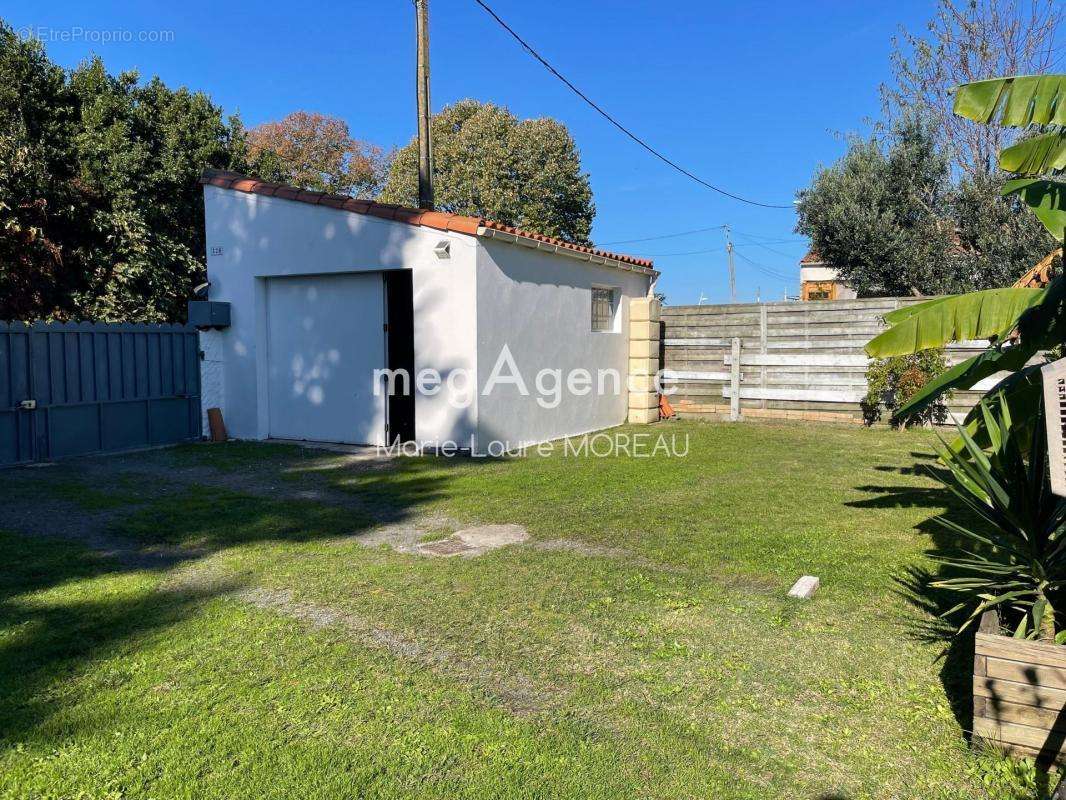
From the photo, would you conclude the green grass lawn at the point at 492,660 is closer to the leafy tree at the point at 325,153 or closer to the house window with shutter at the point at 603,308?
the house window with shutter at the point at 603,308

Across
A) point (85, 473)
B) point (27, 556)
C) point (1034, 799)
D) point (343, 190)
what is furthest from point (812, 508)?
point (343, 190)

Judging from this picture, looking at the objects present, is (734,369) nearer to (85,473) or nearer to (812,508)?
(812,508)

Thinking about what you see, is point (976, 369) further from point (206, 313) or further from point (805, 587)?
point (206, 313)

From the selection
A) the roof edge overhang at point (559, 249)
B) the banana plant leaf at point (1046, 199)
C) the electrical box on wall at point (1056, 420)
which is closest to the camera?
the electrical box on wall at point (1056, 420)

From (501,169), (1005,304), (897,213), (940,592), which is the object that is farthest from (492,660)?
(501,169)

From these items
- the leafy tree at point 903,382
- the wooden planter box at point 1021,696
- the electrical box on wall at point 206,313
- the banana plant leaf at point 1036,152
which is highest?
the banana plant leaf at point 1036,152

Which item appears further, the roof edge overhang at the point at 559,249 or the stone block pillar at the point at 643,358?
the stone block pillar at the point at 643,358

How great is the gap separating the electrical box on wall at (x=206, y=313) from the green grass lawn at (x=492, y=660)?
5177mm

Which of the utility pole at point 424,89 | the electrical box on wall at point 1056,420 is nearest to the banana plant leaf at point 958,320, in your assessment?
the electrical box on wall at point 1056,420

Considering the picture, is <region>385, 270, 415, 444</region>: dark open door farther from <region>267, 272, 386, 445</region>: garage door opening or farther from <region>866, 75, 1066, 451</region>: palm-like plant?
<region>866, 75, 1066, 451</region>: palm-like plant

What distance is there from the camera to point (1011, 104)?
5.01 meters

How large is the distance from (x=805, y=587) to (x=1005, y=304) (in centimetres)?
237

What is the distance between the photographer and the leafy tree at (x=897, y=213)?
56.6 ft

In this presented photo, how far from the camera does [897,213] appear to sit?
17734 mm
